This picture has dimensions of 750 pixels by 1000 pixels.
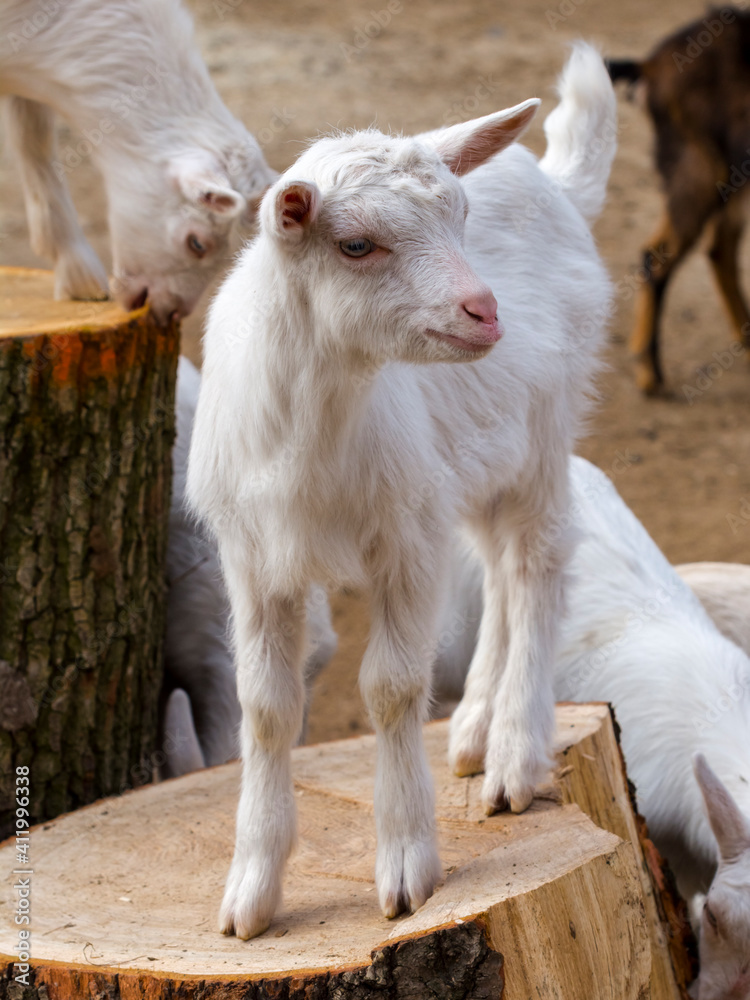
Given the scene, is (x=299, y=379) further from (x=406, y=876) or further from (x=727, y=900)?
(x=727, y=900)

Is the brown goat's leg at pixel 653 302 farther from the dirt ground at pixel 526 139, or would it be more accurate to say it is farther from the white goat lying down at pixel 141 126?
the white goat lying down at pixel 141 126

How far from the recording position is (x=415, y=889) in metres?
2.24

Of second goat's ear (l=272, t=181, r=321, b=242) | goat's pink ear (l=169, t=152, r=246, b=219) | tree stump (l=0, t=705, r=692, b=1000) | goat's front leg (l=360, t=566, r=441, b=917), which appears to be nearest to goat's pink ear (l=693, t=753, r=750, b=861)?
tree stump (l=0, t=705, r=692, b=1000)

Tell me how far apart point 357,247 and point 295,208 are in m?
0.12

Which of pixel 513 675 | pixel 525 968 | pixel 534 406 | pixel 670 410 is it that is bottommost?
pixel 670 410

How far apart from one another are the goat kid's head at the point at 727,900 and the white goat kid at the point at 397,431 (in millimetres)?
420

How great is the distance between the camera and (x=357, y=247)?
1.88 metres

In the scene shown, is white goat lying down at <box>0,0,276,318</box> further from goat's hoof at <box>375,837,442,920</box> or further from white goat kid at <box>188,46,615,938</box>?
goat's hoof at <box>375,837,442,920</box>

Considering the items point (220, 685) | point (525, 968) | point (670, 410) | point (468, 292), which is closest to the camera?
point (468, 292)

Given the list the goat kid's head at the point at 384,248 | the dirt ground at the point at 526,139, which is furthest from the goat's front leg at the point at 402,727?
the dirt ground at the point at 526,139

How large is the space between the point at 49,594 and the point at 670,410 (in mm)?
5576

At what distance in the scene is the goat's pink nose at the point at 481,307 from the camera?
1826mm

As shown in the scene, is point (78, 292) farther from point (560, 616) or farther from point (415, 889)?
point (415, 889)

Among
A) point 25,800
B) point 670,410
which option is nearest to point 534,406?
point 25,800
